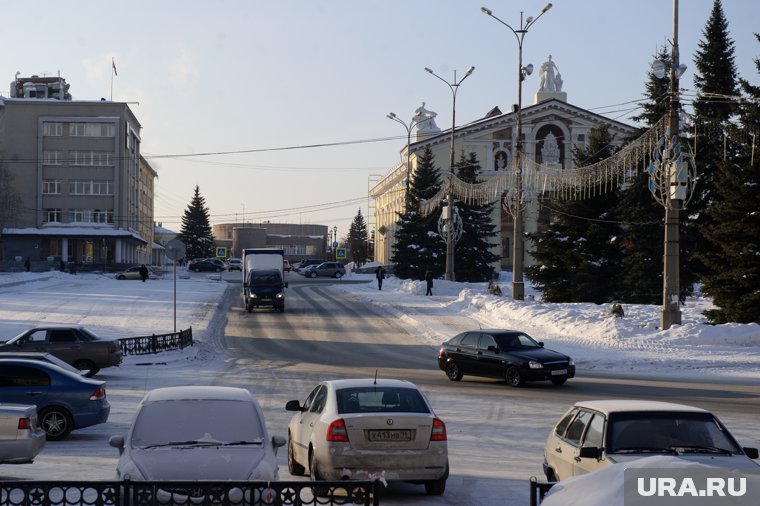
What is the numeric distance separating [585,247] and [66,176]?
6547cm

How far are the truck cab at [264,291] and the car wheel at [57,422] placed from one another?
114ft

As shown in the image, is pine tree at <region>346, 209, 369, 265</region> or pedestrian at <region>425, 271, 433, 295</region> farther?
pine tree at <region>346, 209, 369, 265</region>

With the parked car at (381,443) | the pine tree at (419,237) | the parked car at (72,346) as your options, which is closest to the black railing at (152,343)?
the parked car at (72,346)

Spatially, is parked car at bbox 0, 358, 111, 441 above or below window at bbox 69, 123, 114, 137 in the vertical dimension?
below

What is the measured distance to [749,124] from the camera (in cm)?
4025

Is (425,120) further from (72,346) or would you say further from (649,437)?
(649,437)

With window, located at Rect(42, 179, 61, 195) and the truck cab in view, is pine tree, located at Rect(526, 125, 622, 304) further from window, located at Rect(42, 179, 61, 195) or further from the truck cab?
window, located at Rect(42, 179, 61, 195)

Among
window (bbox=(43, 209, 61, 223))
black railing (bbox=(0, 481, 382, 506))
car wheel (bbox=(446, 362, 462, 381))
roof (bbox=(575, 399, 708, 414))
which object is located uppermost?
window (bbox=(43, 209, 61, 223))

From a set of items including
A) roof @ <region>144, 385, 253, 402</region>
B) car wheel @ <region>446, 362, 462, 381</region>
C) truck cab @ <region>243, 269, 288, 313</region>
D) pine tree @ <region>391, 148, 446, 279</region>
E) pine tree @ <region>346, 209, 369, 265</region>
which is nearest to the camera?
roof @ <region>144, 385, 253, 402</region>

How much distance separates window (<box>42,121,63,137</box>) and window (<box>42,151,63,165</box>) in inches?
74.9

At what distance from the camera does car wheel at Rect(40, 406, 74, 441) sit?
54.6 feet

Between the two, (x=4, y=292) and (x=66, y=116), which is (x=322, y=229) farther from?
(x=4, y=292)

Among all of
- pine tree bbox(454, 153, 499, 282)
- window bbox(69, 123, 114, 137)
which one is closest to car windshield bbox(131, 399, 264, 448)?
pine tree bbox(454, 153, 499, 282)

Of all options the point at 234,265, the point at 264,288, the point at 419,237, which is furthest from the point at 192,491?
the point at 234,265
